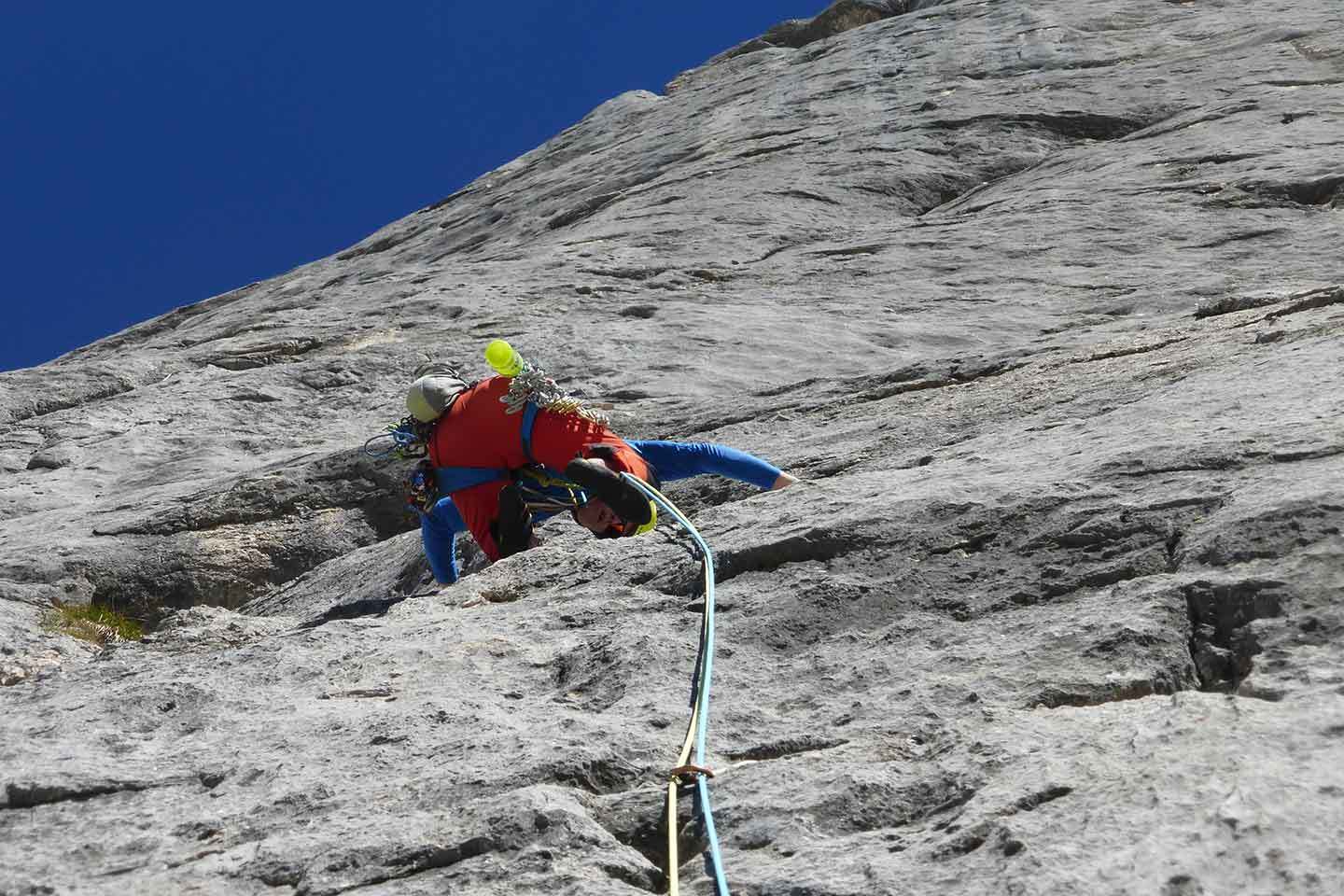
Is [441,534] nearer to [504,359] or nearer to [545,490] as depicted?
[545,490]

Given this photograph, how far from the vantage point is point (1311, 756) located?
9.70 feet

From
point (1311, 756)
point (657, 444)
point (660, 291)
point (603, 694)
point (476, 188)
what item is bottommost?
point (1311, 756)

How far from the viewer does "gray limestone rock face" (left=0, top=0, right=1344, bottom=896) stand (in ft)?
10.6

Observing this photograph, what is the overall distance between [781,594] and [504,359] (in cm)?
242

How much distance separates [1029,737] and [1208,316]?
5.85m

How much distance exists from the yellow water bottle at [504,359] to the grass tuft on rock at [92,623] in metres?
2.37

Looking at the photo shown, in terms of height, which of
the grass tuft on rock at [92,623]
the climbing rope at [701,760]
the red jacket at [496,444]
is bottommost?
the climbing rope at [701,760]

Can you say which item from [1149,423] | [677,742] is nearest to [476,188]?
[1149,423]

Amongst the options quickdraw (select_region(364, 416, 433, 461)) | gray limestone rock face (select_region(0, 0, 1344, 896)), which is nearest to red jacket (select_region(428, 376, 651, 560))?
quickdraw (select_region(364, 416, 433, 461))

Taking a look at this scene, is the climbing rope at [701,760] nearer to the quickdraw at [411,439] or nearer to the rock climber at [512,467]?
the rock climber at [512,467]

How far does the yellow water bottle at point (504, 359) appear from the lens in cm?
660

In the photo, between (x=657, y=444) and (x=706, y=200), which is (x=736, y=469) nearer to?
(x=657, y=444)

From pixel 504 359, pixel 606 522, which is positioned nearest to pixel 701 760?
pixel 606 522

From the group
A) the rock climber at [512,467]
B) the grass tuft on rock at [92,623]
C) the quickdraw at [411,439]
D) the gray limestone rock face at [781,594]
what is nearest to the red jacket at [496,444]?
the rock climber at [512,467]
